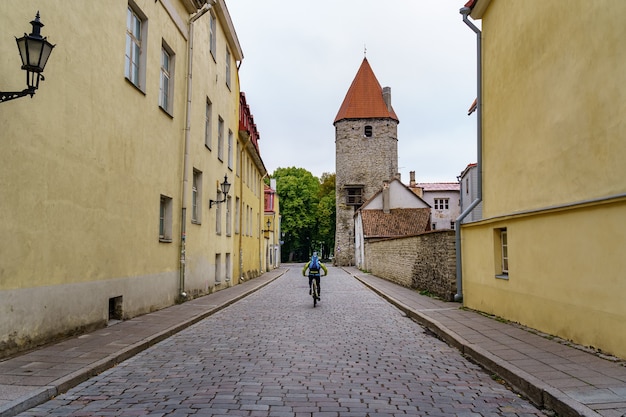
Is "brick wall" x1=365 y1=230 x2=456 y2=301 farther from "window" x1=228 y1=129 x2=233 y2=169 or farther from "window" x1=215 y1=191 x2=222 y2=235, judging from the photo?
"window" x1=228 y1=129 x2=233 y2=169

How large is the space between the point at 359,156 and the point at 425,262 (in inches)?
1627

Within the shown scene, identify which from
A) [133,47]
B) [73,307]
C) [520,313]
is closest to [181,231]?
[133,47]

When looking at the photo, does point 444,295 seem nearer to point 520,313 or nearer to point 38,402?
point 520,313

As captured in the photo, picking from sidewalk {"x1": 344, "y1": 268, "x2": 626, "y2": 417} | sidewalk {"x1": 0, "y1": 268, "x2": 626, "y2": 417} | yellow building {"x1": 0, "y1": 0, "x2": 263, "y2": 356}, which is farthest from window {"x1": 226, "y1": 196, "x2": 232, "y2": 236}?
sidewalk {"x1": 344, "y1": 268, "x2": 626, "y2": 417}

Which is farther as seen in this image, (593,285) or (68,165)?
(68,165)

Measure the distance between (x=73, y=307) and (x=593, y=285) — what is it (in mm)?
7740

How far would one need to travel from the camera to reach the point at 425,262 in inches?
698

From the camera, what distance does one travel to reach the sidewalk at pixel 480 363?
4820mm

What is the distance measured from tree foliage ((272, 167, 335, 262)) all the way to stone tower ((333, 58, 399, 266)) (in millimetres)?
12249

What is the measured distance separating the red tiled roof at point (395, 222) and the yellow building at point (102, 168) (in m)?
30.3

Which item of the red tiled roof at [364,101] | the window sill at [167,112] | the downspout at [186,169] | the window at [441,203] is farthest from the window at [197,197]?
the red tiled roof at [364,101]

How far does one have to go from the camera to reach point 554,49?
27.5 feet

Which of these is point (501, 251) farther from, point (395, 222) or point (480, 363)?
point (395, 222)

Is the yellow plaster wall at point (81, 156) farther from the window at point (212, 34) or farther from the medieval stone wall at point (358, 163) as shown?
the medieval stone wall at point (358, 163)
